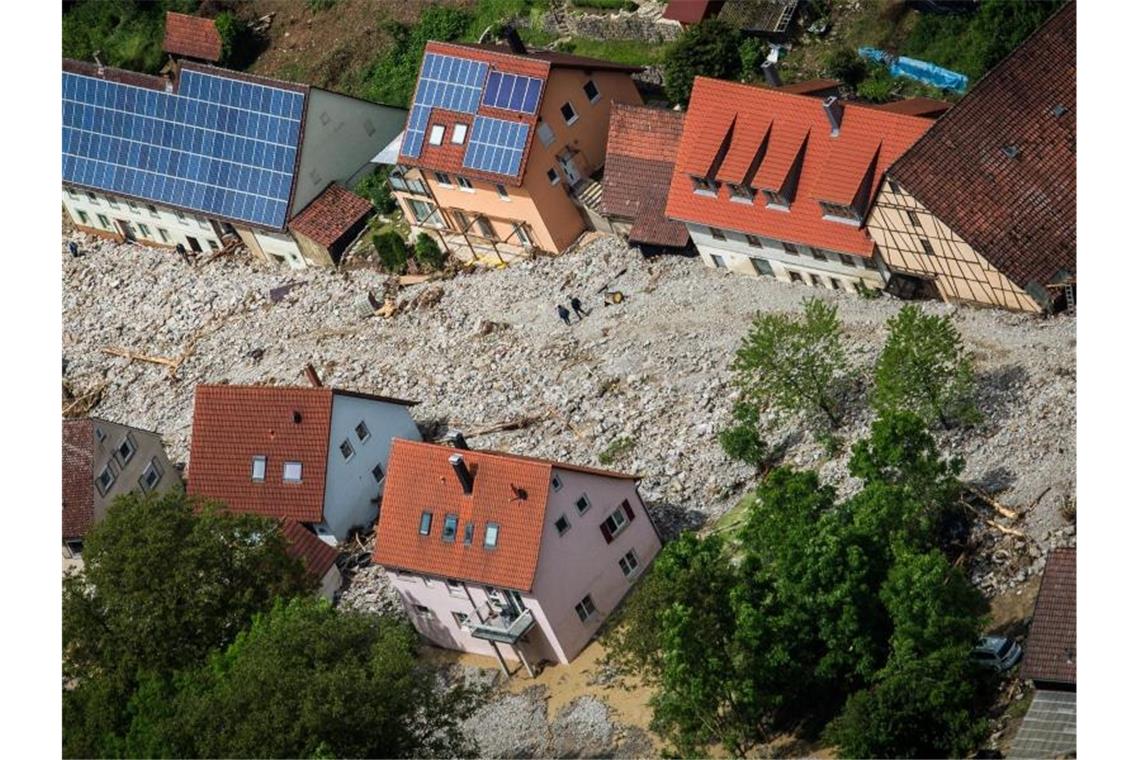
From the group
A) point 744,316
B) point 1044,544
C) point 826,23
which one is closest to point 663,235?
point 744,316

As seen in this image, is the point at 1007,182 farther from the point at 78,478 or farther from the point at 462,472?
the point at 78,478

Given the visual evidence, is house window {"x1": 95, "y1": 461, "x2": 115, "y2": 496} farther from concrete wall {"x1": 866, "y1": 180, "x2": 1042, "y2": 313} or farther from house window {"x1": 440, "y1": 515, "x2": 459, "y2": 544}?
concrete wall {"x1": 866, "y1": 180, "x2": 1042, "y2": 313}

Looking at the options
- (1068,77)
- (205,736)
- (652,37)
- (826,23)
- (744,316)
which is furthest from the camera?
(652,37)

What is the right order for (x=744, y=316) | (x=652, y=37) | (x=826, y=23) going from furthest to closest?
1. (x=652, y=37)
2. (x=826, y=23)
3. (x=744, y=316)

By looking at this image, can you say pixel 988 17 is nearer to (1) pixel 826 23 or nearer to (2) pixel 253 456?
(1) pixel 826 23

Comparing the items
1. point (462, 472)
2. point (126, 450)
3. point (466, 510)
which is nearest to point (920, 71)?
point (462, 472)

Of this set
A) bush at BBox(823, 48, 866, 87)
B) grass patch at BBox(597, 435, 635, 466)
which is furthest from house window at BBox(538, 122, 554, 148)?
grass patch at BBox(597, 435, 635, 466)
